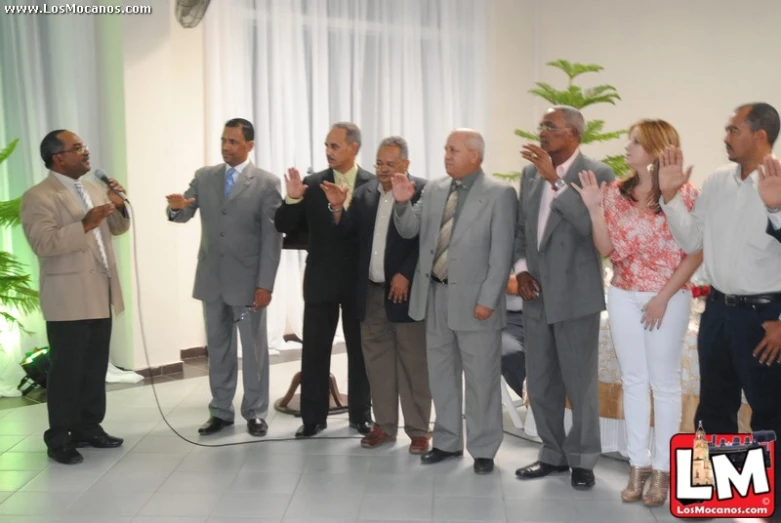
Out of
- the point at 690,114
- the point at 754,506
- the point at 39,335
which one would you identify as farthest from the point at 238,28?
the point at 754,506

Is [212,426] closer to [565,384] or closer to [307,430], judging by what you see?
[307,430]

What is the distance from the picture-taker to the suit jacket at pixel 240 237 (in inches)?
185

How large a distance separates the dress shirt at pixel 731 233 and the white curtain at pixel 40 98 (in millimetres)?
4088

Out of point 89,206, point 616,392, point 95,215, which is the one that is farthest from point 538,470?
point 89,206

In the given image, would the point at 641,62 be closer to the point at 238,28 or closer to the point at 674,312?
the point at 238,28

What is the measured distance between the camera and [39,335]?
6.05 metres

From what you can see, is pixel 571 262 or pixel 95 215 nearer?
pixel 571 262

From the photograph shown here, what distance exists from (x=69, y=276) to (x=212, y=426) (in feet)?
3.70

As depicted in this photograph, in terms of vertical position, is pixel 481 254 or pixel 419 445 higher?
pixel 481 254

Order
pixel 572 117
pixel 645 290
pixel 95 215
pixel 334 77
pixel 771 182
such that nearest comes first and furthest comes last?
pixel 771 182, pixel 645 290, pixel 572 117, pixel 95 215, pixel 334 77

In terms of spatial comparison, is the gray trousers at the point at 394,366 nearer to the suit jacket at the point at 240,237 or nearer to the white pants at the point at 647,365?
the suit jacket at the point at 240,237

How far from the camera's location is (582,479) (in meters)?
3.88

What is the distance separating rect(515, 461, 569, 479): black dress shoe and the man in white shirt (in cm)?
83

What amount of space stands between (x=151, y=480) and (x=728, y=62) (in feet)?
18.0
